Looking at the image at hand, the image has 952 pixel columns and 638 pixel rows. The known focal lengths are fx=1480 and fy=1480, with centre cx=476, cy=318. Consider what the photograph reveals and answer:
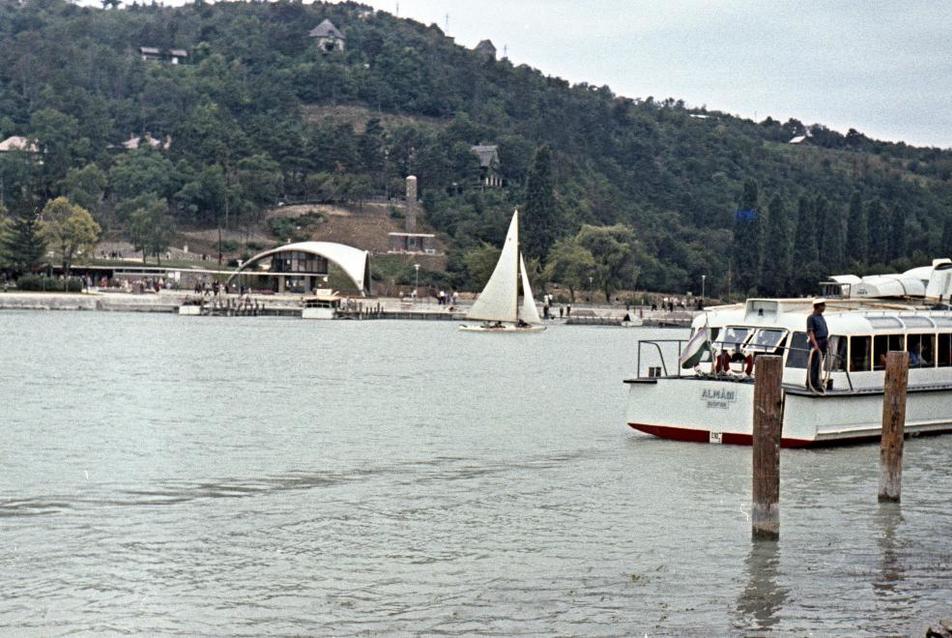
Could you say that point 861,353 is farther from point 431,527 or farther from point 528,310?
point 528,310

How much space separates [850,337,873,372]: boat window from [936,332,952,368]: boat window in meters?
3.48

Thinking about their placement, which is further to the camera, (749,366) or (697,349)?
(697,349)

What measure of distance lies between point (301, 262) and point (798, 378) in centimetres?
14337

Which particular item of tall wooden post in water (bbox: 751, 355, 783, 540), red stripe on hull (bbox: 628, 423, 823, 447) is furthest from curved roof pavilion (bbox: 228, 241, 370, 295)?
tall wooden post in water (bbox: 751, 355, 783, 540)

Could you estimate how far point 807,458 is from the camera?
111ft

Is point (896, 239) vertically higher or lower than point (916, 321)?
higher

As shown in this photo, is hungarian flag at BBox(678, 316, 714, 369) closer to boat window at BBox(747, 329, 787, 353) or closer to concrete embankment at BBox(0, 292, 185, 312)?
boat window at BBox(747, 329, 787, 353)

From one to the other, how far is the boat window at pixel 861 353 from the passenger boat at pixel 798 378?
0.02 meters

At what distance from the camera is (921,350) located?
3753cm

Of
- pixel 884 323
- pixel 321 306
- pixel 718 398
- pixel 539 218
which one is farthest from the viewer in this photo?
pixel 539 218

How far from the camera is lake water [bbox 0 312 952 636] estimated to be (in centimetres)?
2011

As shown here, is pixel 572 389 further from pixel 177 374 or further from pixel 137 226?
pixel 137 226

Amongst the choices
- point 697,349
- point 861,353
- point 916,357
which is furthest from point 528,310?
point 861,353

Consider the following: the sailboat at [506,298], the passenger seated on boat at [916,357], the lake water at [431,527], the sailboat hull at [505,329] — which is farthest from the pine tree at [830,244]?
the passenger seated on boat at [916,357]
